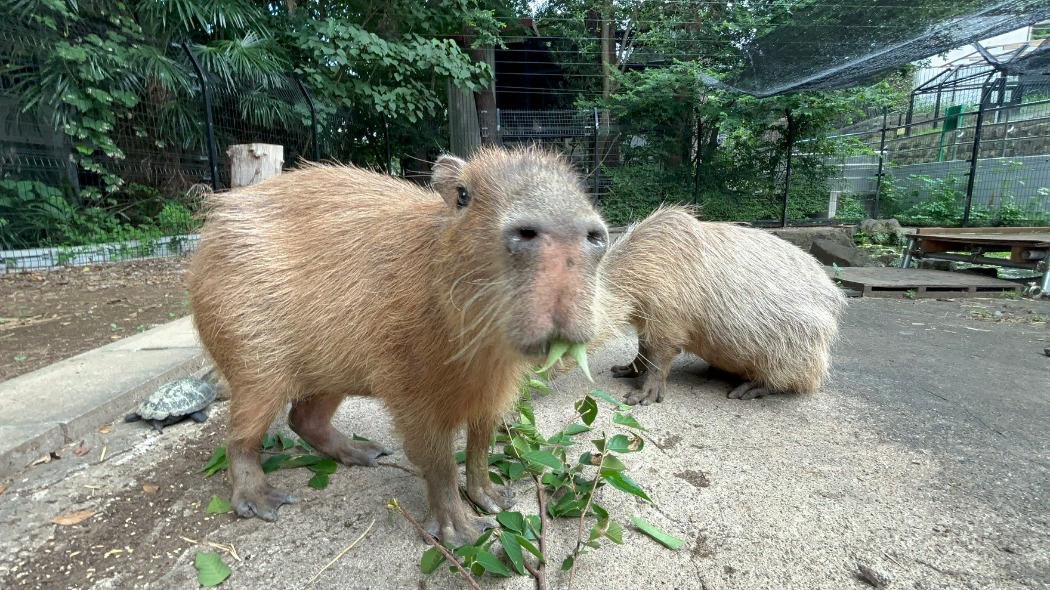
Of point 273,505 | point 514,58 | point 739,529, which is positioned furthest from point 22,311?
point 514,58

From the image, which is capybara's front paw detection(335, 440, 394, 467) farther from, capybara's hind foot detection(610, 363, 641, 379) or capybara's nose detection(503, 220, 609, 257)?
capybara's hind foot detection(610, 363, 641, 379)

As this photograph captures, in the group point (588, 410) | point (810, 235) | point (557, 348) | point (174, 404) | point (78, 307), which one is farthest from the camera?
point (810, 235)

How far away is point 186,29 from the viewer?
7.21 meters

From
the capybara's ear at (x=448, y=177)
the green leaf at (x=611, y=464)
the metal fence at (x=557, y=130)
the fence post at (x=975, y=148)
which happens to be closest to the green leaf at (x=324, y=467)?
the green leaf at (x=611, y=464)

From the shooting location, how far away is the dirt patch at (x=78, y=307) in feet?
11.9

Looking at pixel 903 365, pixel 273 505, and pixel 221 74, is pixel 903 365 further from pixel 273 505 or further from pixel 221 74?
pixel 221 74

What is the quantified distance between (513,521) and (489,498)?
380 millimetres

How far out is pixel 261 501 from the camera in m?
1.94

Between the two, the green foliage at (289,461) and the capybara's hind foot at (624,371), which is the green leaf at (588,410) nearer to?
the green foliage at (289,461)

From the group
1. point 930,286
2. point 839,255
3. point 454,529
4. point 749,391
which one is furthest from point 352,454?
point 839,255

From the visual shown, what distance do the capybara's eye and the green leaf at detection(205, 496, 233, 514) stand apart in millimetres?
1430

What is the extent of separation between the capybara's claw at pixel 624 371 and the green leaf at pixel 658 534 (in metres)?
1.52

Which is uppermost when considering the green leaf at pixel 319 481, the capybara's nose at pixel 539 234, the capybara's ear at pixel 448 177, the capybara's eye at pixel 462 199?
the capybara's ear at pixel 448 177

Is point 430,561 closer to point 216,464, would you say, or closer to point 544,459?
point 544,459
